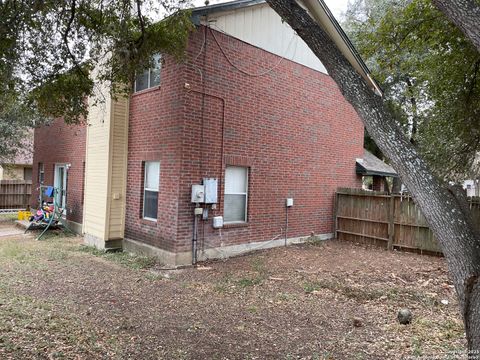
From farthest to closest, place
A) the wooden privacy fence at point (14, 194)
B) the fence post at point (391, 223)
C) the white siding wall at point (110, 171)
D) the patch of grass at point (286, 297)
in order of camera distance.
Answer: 1. the wooden privacy fence at point (14, 194)
2. the fence post at point (391, 223)
3. the white siding wall at point (110, 171)
4. the patch of grass at point (286, 297)

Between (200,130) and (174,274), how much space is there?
3.28m

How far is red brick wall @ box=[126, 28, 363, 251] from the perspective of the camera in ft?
27.8

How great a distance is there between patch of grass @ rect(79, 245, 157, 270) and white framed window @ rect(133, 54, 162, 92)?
171 inches

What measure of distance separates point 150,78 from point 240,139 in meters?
2.82

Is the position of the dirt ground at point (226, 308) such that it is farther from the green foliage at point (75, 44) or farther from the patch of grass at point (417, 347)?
the green foliage at point (75, 44)

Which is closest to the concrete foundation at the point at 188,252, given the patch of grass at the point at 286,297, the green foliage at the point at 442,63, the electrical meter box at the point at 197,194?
the electrical meter box at the point at 197,194

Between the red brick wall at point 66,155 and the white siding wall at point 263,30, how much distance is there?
6.33m

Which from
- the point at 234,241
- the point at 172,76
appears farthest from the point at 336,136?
the point at 172,76

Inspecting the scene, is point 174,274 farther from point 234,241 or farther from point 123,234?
point 123,234

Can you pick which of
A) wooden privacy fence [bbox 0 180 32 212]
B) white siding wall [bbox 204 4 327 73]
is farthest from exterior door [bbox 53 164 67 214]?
white siding wall [bbox 204 4 327 73]

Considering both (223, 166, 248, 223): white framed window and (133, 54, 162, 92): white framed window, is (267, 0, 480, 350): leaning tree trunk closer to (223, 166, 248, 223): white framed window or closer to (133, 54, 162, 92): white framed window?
(223, 166, 248, 223): white framed window

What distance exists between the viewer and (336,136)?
41.4ft

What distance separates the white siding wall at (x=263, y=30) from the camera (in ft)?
30.5

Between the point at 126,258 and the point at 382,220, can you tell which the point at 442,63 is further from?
the point at 126,258
